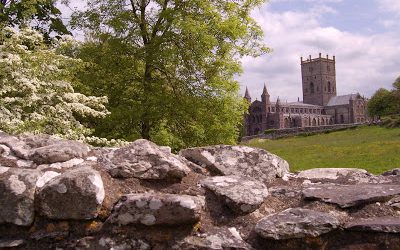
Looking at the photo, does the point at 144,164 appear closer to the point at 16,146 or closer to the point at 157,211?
the point at 157,211

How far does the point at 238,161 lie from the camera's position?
16.7ft

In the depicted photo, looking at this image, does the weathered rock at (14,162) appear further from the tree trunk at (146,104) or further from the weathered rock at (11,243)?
the tree trunk at (146,104)

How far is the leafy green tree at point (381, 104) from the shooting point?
104 meters

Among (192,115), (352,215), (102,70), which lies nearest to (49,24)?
(102,70)

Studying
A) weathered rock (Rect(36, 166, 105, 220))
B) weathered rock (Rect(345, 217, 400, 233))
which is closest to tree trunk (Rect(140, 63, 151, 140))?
weathered rock (Rect(36, 166, 105, 220))

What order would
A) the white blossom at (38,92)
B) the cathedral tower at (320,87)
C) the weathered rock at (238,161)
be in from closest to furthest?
the weathered rock at (238,161) → the white blossom at (38,92) → the cathedral tower at (320,87)

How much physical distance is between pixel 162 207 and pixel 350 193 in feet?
6.53

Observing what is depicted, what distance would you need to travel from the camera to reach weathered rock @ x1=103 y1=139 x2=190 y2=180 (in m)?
4.36

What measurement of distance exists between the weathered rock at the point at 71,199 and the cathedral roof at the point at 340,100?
181588 mm

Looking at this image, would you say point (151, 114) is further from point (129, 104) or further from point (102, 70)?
point (102, 70)

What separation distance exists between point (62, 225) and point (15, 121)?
5928 mm

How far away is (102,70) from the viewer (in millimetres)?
18922

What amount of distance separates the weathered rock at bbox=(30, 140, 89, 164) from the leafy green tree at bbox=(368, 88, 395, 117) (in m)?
107

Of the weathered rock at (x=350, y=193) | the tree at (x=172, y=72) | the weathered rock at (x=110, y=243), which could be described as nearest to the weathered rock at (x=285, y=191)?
the weathered rock at (x=350, y=193)
